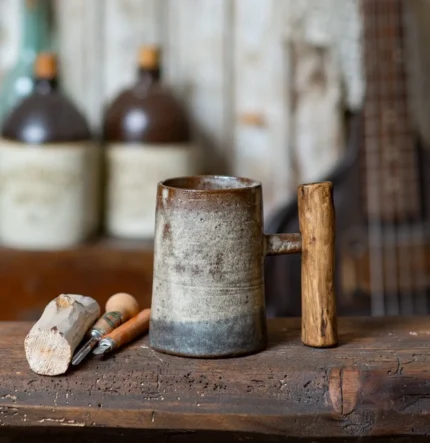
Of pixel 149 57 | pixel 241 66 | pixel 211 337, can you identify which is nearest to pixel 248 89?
pixel 241 66

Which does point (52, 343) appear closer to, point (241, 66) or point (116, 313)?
point (116, 313)

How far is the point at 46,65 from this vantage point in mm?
1657

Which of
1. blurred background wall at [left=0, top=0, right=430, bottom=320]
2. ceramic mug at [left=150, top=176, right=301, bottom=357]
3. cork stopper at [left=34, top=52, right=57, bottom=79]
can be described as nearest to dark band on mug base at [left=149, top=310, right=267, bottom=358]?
ceramic mug at [left=150, top=176, right=301, bottom=357]

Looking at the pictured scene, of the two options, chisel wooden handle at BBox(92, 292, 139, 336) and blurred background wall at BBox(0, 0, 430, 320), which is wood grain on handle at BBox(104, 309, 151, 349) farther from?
blurred background wall at BBox(0, 0, 430, 320)

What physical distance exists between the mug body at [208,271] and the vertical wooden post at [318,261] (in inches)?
1.8

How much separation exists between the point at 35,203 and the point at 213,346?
82 cm

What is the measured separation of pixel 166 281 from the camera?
0.89m

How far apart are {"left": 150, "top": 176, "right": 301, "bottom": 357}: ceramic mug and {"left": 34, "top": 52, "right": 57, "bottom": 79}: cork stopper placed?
0.81 metres

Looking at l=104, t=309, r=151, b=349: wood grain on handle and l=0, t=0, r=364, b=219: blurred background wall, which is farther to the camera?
l=0, t=0, r=364, b=219: blurred background wall

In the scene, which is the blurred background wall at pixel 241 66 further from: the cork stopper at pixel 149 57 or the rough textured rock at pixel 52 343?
the rough textured rock at pixel 52 343

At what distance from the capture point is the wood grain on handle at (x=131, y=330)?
0.90 m

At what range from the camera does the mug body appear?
0.87 m

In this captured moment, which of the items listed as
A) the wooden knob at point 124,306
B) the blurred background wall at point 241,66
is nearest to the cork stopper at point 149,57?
the blurred background wall at point 241,66

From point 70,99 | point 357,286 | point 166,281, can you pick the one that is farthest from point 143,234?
point 166,281
